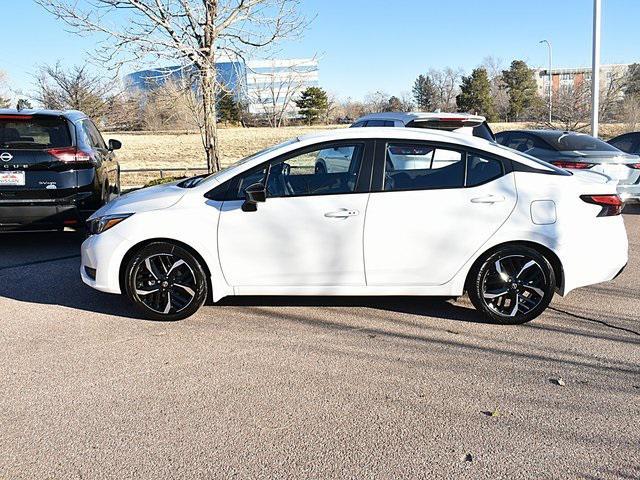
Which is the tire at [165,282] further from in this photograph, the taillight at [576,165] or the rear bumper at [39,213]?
the taillight at [576,165]

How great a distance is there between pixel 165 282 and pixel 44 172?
9.81 feet

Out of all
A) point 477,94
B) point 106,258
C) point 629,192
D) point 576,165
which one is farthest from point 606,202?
point 477,94

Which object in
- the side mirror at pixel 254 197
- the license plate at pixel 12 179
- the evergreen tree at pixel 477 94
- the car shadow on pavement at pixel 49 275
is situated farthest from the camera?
the evergreen tree at pixel 477 94

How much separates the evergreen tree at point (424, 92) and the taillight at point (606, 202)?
7049 centimetres

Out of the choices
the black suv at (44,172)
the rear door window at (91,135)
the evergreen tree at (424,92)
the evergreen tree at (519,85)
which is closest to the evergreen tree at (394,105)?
the evergreen tree at (424,92)

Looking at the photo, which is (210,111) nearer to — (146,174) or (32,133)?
(32,133)

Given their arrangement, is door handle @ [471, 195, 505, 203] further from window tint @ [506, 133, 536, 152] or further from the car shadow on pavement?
window tint @ [506, 133, 536, 152]

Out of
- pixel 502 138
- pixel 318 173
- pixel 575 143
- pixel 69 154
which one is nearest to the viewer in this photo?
pixel 318 173

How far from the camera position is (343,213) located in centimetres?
479

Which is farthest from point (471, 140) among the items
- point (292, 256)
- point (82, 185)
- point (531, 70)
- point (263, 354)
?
point (531, 70)

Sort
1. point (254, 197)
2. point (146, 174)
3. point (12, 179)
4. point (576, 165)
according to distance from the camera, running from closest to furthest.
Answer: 1. point (254, 197)
2. point (12, 179)
3. point (576, 165)
4. point (146, 174)

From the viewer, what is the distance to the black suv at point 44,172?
688cm

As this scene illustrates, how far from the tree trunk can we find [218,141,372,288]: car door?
300 inches

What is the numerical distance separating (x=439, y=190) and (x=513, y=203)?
0.60 meters
